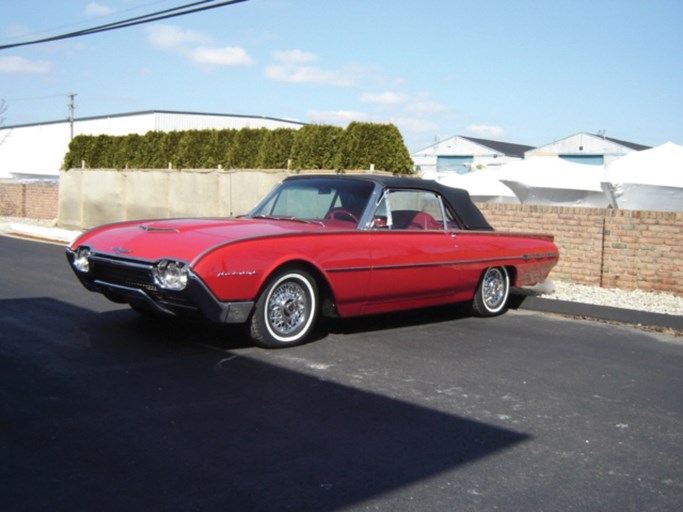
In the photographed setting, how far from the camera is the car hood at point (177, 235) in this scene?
6332 mm

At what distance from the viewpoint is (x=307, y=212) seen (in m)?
7.76

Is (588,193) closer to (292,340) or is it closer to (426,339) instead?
(426,339)

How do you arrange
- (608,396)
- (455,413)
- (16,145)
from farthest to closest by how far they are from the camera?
1. (16,145)
2. (608,396)
3. (455,413)

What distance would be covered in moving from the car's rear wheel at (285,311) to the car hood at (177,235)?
0.42 m

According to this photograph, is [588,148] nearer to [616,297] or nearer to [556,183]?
[556,183]

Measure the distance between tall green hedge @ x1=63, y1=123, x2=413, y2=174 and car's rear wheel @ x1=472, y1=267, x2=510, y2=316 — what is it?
24.8 ft

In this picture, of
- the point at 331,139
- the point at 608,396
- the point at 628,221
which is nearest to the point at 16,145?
the point at 331,139

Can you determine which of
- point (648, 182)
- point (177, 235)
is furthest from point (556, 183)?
point (177, 235)

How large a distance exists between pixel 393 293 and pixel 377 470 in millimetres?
3658

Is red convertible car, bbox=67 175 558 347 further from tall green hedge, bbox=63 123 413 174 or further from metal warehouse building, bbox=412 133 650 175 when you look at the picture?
metal warehouse building, bbox=412 133 650 175

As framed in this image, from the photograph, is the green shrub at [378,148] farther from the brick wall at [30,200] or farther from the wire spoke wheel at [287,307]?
the brick wall at [30,200]

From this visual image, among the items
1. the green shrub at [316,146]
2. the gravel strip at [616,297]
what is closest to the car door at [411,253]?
the gravel strip at [616,297]

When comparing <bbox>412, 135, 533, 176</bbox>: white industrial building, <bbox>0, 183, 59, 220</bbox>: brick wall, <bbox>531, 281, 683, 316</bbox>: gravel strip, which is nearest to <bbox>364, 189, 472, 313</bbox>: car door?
<bbox>531, 281, 683, 316</bbox>: gravel strip

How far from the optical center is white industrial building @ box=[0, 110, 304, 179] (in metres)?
51.6
